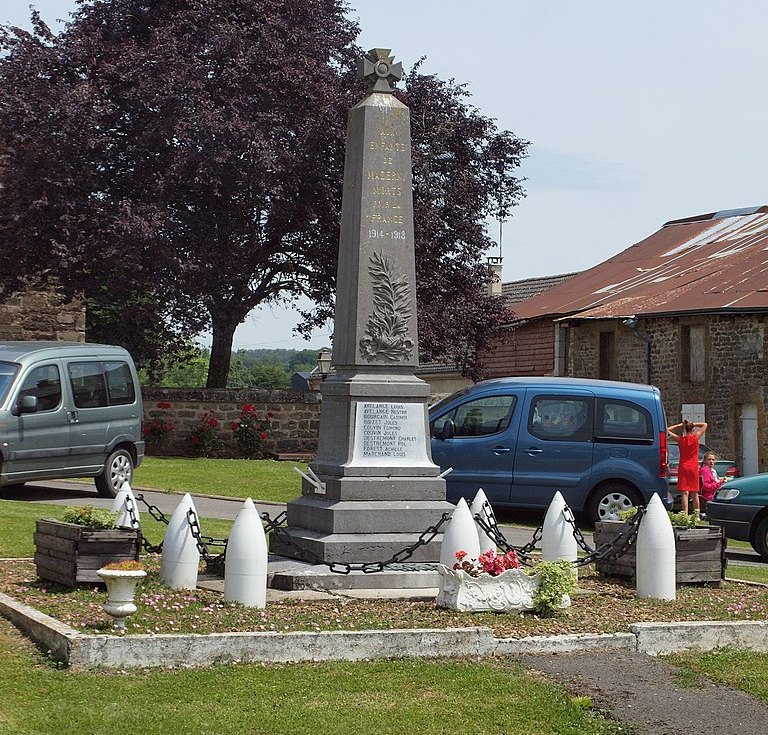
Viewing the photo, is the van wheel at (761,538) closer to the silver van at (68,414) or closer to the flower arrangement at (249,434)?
→ the silver van at (68,414)

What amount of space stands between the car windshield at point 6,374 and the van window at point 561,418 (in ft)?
22.1

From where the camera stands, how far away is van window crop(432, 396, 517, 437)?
16.8 m

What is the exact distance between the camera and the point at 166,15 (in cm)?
2686

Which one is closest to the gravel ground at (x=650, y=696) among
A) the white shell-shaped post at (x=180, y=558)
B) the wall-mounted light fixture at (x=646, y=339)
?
the white shell-shaped post at (x=180, y=558)

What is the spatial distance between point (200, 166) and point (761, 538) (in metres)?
13.9

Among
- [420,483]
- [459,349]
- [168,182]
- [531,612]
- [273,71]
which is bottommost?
[531,612]

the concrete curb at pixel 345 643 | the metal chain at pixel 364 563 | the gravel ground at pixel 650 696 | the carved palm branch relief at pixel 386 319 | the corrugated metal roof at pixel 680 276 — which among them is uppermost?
the corrugated metal roof at pixel 680 276

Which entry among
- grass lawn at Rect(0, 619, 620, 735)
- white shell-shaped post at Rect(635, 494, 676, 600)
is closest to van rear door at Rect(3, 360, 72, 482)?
grass lawn at Rect(0, 619, 620, 735)

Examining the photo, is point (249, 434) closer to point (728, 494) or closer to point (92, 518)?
point (728, 494)

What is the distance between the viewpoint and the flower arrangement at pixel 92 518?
30.0 ft

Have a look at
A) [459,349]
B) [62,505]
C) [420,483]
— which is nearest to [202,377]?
[459,349]

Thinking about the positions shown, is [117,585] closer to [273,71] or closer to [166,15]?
[273,71]

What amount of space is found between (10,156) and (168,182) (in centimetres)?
385

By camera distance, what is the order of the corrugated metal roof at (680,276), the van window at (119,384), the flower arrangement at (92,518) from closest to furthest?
1. the flower arrangement at (92,518)
2. the van window at (119,384)
3. the corrugated metal roof at (680,276)
